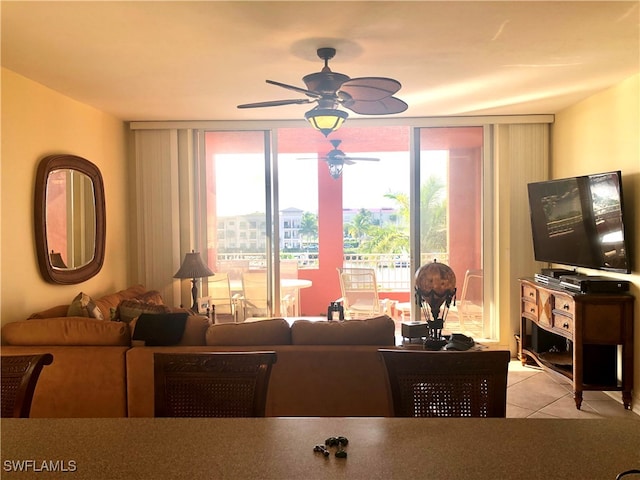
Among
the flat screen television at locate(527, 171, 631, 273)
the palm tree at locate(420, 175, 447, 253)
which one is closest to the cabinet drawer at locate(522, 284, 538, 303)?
the flat screen television at locate(527, 171, 631, 273)

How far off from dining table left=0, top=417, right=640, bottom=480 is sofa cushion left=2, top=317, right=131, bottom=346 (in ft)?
5.62

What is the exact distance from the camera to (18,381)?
1723mm

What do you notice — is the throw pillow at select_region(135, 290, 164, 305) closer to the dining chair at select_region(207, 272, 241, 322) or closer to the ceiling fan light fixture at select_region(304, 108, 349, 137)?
the dining chair at select_region(207, 272, 241, 322)

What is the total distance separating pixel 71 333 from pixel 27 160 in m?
1.58

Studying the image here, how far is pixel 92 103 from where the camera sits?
4.77m

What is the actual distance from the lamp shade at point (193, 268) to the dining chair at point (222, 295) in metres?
0.50

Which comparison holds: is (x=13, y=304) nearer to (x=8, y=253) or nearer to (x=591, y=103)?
(x=8, y=253)

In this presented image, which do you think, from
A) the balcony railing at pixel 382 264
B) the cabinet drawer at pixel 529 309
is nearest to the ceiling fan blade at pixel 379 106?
the cabinet drawer at pixel 529 309

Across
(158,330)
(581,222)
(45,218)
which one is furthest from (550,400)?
(45,218)

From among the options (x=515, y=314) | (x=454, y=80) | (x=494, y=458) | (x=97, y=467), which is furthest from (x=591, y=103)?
(x=97, y=467)

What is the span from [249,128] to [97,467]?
199 inches

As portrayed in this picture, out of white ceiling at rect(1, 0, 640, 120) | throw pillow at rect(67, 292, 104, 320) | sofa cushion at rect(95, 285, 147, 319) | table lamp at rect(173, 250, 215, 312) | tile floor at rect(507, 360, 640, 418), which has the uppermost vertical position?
white ceiling at rect(1, 0, 640, 120)

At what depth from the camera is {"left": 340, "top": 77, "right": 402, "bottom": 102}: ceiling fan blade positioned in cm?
295

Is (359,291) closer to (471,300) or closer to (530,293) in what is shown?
(471,300)
